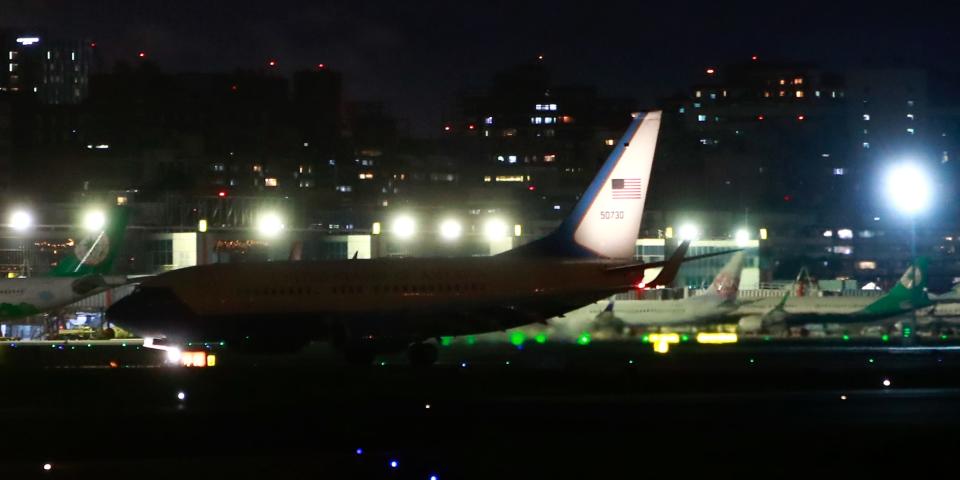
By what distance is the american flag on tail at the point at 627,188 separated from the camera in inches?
2210

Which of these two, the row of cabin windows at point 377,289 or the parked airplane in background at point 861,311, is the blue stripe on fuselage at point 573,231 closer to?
the row of cabin windows at point 377,289

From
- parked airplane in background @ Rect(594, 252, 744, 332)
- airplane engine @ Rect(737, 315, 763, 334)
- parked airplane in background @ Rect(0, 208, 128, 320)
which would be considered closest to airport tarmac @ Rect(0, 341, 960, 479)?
parked airplane in background @ Rect(594, 252, 744, 332)

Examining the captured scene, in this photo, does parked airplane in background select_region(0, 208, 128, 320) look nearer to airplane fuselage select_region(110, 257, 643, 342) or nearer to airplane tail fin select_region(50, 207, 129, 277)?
airplane tail fin select_region(50, 207, 129, 277)

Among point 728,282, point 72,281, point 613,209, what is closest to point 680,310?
point 728,282

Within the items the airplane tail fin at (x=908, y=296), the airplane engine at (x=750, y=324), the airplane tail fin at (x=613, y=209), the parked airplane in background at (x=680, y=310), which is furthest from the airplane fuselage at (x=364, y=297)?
the airplane tail fin at (x=908, y=296)

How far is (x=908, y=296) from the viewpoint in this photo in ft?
261

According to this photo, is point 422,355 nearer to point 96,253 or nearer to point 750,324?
point 750,324

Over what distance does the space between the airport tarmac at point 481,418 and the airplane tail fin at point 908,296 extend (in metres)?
29.4

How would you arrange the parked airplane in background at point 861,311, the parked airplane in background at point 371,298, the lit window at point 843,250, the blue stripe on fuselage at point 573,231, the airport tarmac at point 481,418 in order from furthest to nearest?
the lit window at point 843,250
the parked airplane in background at point 861,311
the blue stripe on fuselage at point 573,231
the parked airplane in background at point 371,298
the airport tarmac at point 481,418

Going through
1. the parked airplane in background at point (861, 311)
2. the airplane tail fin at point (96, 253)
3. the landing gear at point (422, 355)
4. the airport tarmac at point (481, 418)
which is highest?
the airplane tail fin at point (96, 253)

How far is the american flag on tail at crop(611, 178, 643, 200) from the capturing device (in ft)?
184

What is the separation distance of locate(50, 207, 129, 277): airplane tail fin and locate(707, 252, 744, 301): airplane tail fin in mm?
33256

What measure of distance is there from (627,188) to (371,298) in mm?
11299

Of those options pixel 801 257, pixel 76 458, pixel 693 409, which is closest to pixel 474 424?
pixel 693 409
